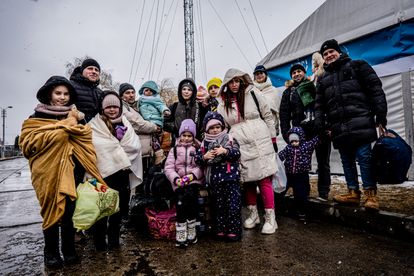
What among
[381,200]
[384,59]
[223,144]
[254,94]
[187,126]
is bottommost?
[381,200]

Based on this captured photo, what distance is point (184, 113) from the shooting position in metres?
A: 3.81

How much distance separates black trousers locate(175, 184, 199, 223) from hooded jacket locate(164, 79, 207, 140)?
1083mm

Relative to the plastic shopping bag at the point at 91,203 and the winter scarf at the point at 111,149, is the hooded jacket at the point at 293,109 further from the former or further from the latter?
the plastic shopping bag at the point at 91,203

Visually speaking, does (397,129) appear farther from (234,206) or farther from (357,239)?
(234,206)

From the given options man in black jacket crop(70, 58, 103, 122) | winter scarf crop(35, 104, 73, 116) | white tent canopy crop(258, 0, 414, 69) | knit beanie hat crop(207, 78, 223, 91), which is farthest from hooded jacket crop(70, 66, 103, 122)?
white tent canopy crop(258, 0, 414, 69)

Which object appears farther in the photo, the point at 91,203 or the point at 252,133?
the point at 252,133

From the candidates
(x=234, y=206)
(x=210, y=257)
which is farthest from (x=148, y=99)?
(x=210, y=257)

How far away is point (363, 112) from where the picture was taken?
122 inches

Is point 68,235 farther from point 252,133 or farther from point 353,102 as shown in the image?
point 353,102

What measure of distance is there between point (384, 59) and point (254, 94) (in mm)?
3121

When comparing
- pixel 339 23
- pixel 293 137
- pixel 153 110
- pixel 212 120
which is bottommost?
pixel 293 137

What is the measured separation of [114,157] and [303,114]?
8.45ft

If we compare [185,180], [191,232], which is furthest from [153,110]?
[191,232]

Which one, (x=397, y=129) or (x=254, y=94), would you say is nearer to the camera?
(x=254, y=94)
